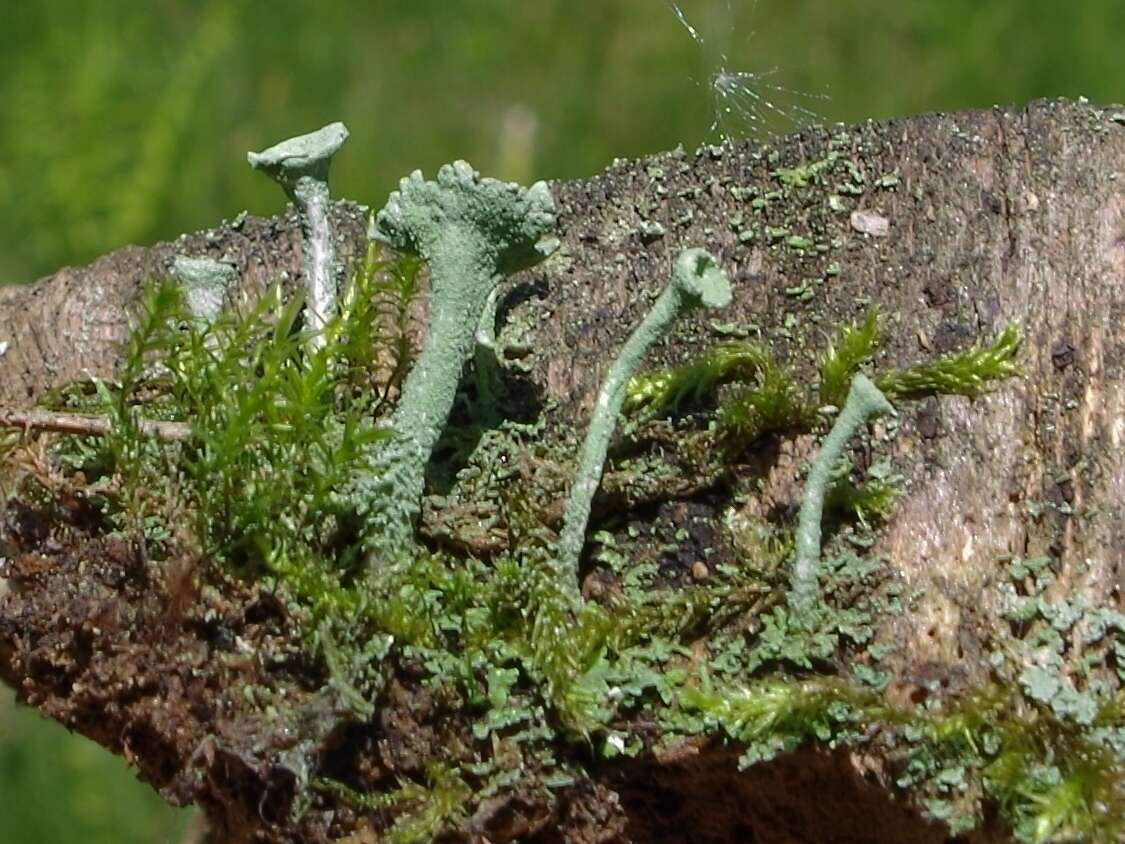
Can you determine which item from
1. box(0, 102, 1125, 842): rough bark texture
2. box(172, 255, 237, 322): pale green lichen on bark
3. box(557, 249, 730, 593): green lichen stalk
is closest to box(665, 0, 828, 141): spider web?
box(0, 102, 1125, 842): rough bark texture

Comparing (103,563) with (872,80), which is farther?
(872,80)

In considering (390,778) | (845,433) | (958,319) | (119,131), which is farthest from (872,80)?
(390,778)

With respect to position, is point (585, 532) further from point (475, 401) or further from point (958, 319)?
point (958, 319)

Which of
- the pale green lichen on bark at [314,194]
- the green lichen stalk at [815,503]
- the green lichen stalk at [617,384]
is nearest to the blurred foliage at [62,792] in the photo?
the pale green lichen on bark at [314,194]

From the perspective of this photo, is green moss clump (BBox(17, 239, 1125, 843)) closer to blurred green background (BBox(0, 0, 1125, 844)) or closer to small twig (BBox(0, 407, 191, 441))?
small twig (BBox(0, 407, 191, 441))

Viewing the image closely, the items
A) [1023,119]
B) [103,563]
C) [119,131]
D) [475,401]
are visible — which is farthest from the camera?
[119,131]

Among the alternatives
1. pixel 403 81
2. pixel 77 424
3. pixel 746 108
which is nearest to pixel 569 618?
pixel 77 424

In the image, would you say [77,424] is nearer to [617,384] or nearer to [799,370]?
[617,384]

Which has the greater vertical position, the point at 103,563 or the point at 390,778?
the point at 103,563

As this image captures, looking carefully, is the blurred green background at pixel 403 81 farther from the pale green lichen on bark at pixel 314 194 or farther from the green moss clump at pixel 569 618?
the green moss clump at pixel 569 618
